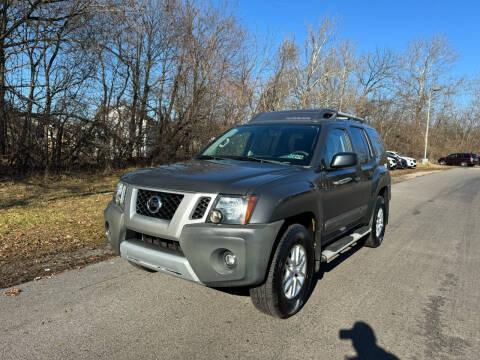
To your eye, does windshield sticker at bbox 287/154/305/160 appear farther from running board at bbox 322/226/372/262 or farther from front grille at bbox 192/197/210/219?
front grille at bbox 192/197/210/219

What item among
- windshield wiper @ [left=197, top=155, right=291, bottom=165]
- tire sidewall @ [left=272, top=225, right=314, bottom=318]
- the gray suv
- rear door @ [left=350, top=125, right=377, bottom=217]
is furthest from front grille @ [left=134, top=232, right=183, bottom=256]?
rear door @ [left=350, top=125, right=377, bottom=217]

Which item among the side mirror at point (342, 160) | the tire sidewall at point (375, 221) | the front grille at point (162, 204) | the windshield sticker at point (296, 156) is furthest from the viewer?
the tire sidewall at point (375, 221)

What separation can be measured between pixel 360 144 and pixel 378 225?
1.49 meters

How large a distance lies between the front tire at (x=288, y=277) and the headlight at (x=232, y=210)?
46cm

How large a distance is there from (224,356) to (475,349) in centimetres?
200

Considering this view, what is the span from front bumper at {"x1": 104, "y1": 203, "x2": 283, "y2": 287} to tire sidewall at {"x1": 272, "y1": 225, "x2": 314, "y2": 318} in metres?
0.19

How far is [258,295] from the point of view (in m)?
3.12

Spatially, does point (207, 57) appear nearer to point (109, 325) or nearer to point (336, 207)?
point (336, 207)

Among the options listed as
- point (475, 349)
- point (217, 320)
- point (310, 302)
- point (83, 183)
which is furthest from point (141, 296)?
point (83, 183)

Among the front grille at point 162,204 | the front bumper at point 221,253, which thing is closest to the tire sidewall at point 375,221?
the front bumper at point 221,253

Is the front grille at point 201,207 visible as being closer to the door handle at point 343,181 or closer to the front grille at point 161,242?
the front grille at point 161,242

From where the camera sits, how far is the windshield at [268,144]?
4.02m

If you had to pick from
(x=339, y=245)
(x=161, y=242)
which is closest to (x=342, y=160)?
(x=339, y=245)

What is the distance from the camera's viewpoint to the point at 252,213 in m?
2.87
